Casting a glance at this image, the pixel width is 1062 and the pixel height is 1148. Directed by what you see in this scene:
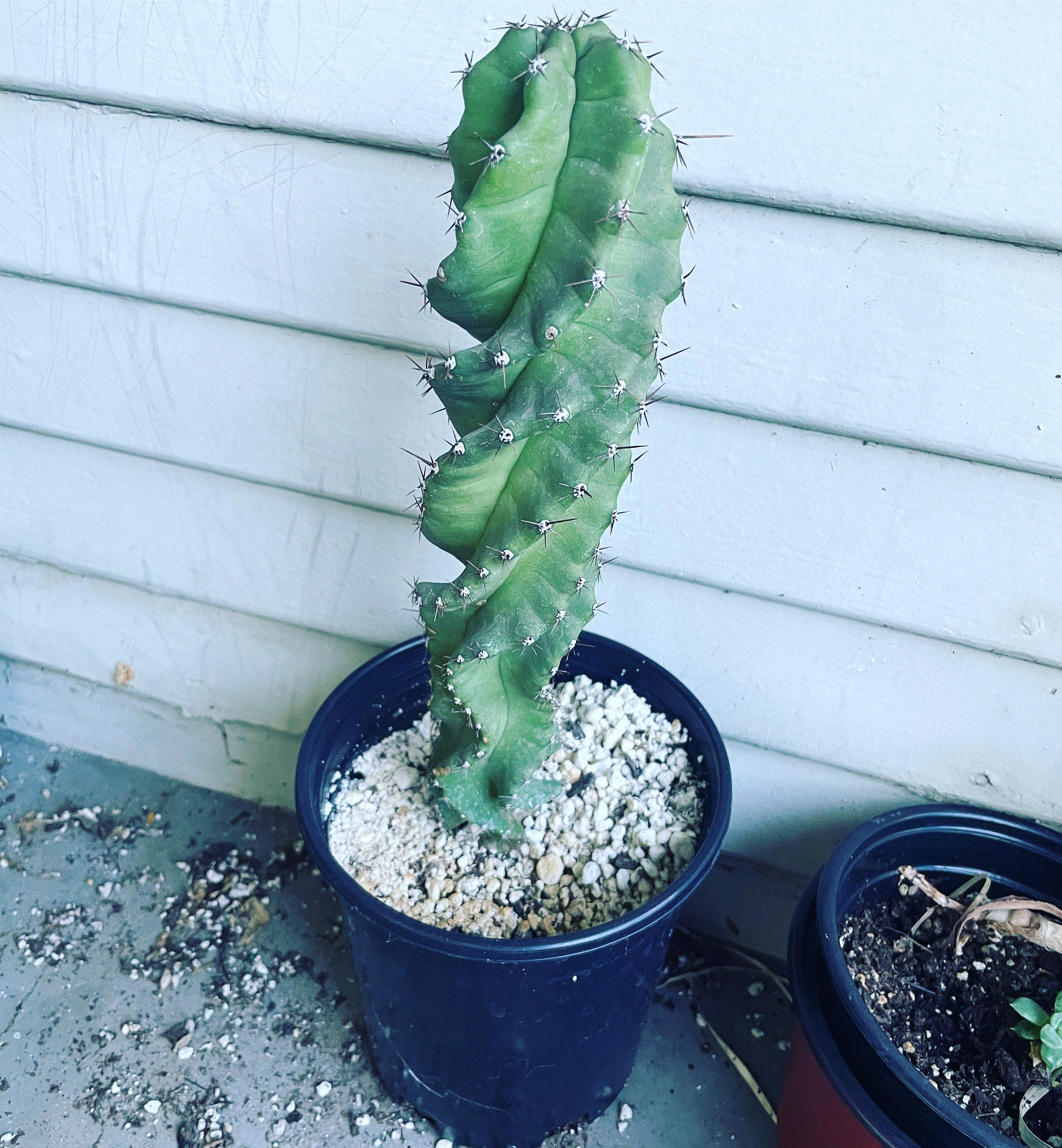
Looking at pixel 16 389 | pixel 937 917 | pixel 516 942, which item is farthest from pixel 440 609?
pixel 16 389

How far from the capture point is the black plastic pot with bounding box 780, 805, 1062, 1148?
0.96m

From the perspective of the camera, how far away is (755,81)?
0.95m

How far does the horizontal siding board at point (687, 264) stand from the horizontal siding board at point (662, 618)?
27 cm

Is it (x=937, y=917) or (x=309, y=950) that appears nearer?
(x=937, y=917)

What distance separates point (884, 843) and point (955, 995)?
0.18 metres

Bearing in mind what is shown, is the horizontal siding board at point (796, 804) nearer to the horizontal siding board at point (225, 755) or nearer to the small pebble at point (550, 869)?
the horizontal siding board at point (225, 755)

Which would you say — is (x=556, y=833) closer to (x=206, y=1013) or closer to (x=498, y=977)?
(x=498, y=977)

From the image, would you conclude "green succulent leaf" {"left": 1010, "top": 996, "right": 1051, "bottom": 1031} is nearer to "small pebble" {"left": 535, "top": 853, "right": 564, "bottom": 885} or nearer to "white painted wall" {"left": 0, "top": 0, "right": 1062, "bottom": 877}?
"white painted wall" {"left": 0, "top": 0, "right": 1062, "bottom": 877}

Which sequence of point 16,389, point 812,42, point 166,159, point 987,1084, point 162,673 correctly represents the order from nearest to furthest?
point 812,42 < point 987,1084 < point 166,159 < point 16,389 < point 162,673

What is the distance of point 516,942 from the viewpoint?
983mm

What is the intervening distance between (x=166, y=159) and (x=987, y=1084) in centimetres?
142

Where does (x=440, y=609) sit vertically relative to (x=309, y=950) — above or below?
above

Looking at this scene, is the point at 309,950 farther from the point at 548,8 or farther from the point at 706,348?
the point at 548,8

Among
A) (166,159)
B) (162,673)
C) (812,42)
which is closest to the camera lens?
(812,42)
